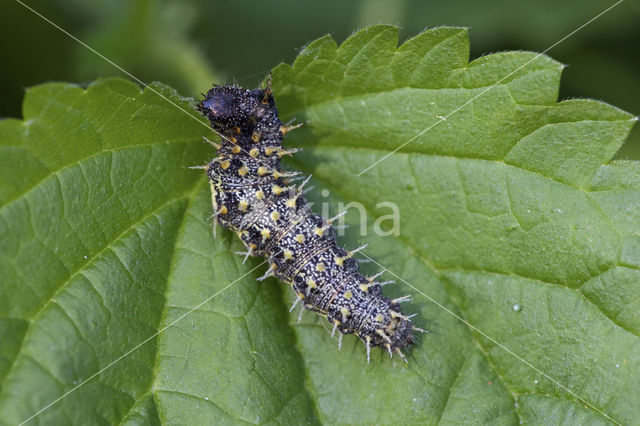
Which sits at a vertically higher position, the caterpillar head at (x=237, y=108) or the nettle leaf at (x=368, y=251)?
the caterpillar head at (x=237, y=108)

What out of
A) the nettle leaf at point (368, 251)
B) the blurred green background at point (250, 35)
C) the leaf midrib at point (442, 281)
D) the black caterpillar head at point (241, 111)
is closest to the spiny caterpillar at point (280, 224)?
the black caterpillar head at point (241, 111)

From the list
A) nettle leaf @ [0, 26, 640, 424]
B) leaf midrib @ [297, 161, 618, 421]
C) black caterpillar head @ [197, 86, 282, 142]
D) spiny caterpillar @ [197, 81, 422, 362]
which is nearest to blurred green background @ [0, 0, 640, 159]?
black caterpillar head @ [197, 86, 282, 142]

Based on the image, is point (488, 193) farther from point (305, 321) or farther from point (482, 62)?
point (305, 321)

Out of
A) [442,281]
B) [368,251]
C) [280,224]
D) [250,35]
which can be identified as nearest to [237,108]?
[280,224]

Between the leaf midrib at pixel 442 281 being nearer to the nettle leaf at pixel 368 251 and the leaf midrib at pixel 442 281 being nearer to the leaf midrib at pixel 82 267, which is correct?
the nettle leaf at pixel 368 251

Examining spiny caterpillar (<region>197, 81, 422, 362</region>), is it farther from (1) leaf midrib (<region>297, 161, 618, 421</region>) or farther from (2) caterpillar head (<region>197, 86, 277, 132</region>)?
(1) leaf midrib (<region>297, 161, 618, 421</region>)

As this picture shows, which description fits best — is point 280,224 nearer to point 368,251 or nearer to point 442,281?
point 368,251

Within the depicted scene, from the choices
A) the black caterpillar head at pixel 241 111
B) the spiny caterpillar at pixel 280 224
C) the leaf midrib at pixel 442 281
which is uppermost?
the black caterpillar head at pixel 241 111
